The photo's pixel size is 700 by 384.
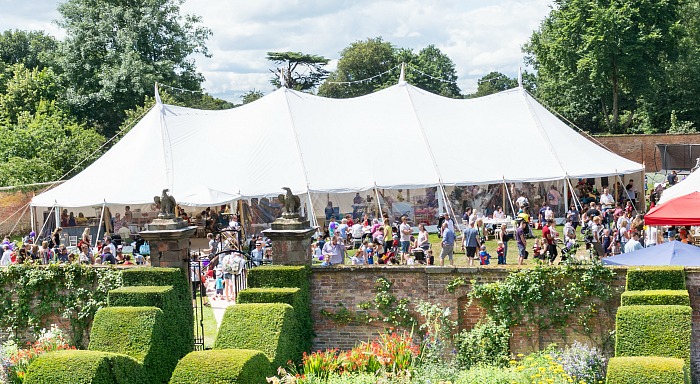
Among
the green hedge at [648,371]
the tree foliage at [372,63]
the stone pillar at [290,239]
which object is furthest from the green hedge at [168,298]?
the tree foliage at [372,63]

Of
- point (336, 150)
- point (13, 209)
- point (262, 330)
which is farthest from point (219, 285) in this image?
point (13, 209)

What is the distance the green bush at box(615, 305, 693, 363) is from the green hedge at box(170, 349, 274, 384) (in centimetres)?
474

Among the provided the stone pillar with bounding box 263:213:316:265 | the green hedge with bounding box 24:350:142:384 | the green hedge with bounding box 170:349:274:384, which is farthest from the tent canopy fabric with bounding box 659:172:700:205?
the green hedge with bounding box 24:350:142:384

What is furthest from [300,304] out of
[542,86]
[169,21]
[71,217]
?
[542,86]

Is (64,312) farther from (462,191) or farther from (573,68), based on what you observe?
(573,68)

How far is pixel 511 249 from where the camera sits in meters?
21.9

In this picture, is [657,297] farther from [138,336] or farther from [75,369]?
[75,369]

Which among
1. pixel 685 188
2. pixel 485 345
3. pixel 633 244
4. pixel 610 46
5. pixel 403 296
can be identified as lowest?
pixel 485 345

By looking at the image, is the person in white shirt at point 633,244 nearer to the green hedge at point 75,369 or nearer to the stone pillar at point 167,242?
the stone pillar at point 167,242

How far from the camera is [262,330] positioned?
11680 mm

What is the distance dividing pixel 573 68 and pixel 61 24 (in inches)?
1049

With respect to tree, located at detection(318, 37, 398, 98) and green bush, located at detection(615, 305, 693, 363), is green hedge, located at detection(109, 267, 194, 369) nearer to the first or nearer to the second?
green bush, located at detection(615, 305, 693, 363)

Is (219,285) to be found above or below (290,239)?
below

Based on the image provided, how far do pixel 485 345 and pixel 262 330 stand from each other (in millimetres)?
3353
